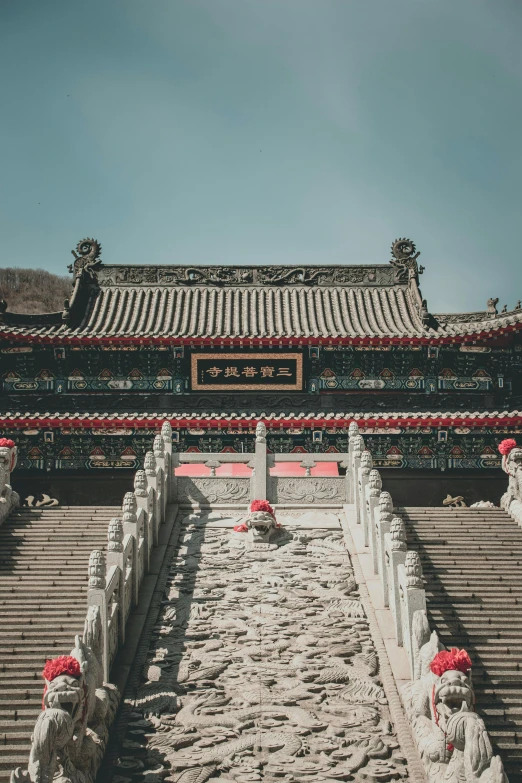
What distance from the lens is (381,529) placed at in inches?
530

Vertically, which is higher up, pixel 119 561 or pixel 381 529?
pixel 381 529

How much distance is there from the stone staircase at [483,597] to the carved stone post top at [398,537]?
103cm

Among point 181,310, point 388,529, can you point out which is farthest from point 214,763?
point 181,310

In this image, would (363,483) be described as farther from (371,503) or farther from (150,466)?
(150,466)

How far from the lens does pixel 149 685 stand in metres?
10.9

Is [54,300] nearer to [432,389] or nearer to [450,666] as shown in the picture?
[432,389]

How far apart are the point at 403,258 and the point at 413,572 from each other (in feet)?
57.1

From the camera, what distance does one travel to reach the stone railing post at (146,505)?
14.5 meters

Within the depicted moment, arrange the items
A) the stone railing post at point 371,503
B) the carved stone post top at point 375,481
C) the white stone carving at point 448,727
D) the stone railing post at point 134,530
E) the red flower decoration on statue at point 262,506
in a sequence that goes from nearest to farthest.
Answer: the white stone carving at point 448,727, the stone railing post at point 134,530, the stone railing post at point 371,503, the carved stone post top at point 375,481, the red flower decoration on statue at point 262,506

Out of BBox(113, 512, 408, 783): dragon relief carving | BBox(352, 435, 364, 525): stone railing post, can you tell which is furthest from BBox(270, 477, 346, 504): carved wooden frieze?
BBox(113, 512, 408, 783): dragon relief carving

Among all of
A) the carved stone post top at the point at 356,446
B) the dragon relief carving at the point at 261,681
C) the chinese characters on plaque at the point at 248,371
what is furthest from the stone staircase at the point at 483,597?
the chinese characters on plaque at the point at 248,371

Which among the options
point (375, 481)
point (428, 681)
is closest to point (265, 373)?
point (375, 481)

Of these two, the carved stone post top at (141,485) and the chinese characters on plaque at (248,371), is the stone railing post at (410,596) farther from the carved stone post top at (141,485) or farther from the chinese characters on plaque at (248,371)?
the chinese characters on plaque at (248,371)

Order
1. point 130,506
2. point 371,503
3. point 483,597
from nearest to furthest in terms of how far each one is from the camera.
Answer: point 483,597
point 130,506
point 371,503
